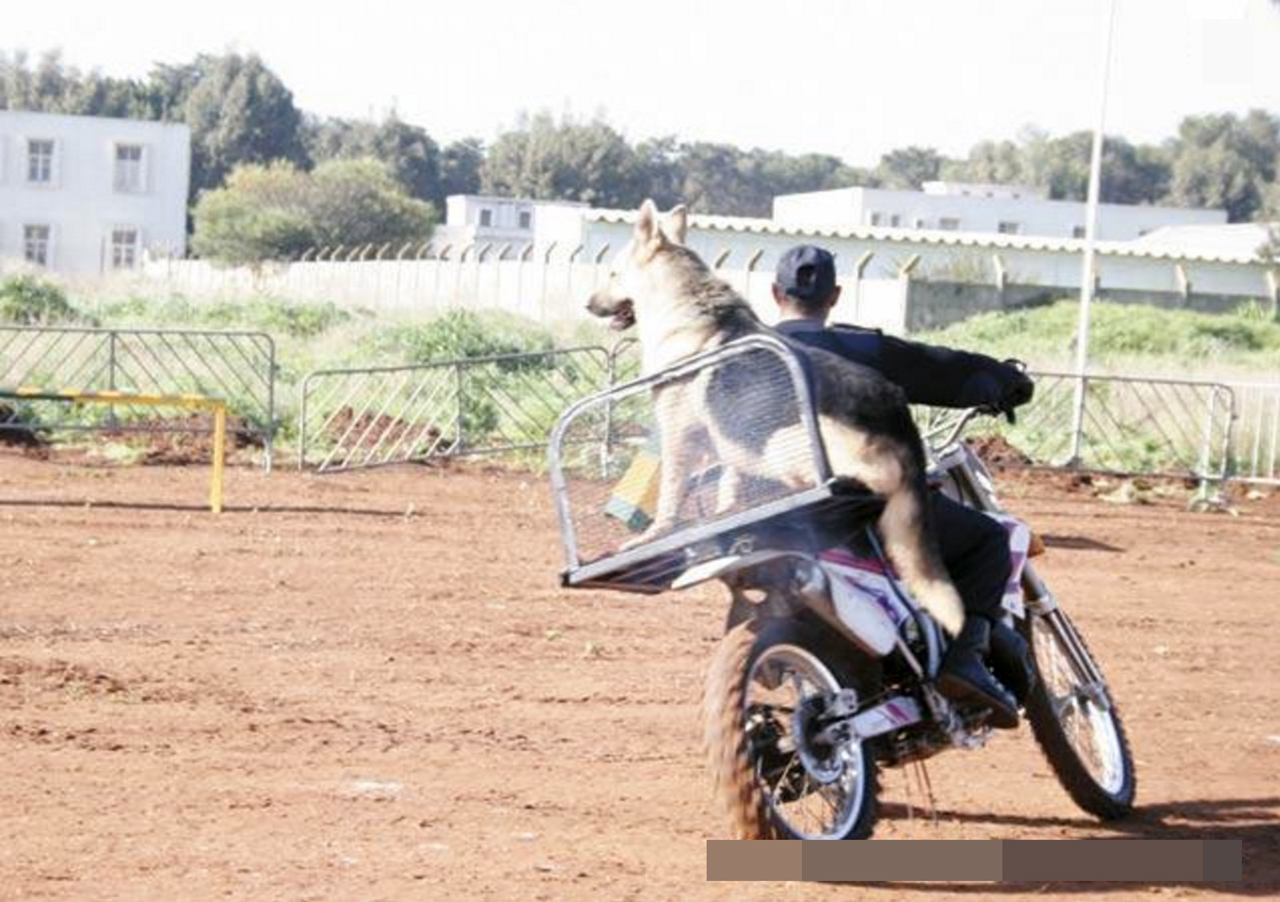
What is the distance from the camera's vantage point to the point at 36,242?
75875 mm

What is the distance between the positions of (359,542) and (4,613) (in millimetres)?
5098

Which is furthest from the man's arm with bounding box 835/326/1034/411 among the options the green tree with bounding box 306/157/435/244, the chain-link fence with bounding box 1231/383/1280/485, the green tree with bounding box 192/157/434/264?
the green tree with bounding box 306/157/435/244

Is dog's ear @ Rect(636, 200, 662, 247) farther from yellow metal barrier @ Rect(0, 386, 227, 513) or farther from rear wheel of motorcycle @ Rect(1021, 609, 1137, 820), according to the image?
yellow metal barrier @ Rect(0, 386, 227, 513)

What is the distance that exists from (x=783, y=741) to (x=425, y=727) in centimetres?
260

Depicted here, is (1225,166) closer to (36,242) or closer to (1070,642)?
(36,242)

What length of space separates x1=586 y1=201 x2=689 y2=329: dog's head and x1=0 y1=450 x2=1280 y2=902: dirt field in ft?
5.41

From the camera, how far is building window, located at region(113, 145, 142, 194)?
75312 mm

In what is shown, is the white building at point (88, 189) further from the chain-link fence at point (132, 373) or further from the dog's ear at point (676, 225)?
the dog's ear at point (676, 225)

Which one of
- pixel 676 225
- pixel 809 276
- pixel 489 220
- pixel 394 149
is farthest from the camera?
pixel 394 149

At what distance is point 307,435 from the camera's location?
997 inches

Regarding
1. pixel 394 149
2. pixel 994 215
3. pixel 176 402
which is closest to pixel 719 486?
pixel 176 402

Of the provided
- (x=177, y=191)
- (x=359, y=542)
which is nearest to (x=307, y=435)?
(x=359, y=542)

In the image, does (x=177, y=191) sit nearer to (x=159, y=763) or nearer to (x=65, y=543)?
(x=65, y=543)

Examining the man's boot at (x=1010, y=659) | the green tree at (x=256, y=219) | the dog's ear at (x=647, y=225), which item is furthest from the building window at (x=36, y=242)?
the man's boot at (x=1010, y=659)
